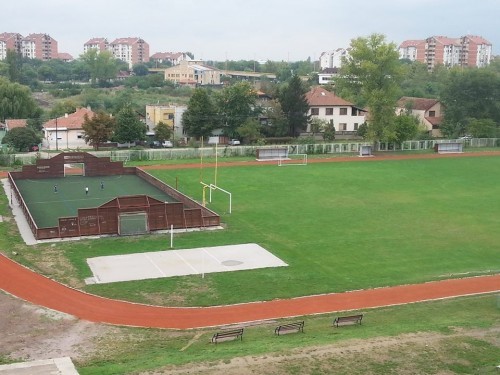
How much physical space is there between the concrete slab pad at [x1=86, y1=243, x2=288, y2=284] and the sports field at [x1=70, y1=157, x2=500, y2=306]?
2.25ft

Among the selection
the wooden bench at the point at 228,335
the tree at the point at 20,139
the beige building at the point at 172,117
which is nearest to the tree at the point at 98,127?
the tree at the point at 20,139

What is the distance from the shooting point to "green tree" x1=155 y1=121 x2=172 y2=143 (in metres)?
68.6

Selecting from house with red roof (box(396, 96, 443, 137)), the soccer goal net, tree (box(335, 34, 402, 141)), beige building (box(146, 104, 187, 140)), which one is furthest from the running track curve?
house with red roof (box(396, 96, 443, 137))

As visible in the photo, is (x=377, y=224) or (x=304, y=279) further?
(x=377, y=224)

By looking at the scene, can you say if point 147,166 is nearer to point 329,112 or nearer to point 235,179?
point 235,179

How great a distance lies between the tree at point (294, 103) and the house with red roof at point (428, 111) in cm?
1836

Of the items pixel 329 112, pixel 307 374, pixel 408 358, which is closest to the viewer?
pixel 307 374

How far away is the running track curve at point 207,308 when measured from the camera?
2042 cm

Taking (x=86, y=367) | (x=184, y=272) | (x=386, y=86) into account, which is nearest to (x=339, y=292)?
(x=184, y=272)

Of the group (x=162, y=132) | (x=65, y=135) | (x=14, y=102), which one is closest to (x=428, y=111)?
(x=162, y=132)

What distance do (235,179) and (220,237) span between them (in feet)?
56.3

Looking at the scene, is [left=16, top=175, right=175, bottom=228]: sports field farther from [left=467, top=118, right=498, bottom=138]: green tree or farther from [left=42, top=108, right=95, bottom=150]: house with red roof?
[left=467, top=118, right=498, bottom=138]: green tree

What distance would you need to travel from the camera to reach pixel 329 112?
7538 centimetres

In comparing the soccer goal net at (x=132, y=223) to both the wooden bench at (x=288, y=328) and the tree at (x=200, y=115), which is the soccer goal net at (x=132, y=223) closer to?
the wooden bench at (x=288, y=328)
